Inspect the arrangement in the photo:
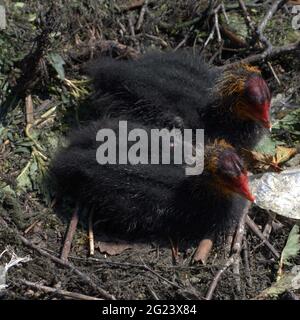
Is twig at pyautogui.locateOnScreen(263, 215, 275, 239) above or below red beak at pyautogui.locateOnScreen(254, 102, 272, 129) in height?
below

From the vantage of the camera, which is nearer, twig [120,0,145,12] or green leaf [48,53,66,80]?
green leaf [48,53,66,80]

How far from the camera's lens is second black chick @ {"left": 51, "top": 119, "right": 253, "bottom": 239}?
4.14m

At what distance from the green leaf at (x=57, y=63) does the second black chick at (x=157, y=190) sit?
1.81 ft

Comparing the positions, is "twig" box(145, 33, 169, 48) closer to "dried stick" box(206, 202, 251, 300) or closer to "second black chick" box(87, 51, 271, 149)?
"second black chick" box(87, 51, 271, 149)

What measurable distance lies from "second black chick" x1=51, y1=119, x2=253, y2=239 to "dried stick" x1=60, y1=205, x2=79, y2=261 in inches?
4.1

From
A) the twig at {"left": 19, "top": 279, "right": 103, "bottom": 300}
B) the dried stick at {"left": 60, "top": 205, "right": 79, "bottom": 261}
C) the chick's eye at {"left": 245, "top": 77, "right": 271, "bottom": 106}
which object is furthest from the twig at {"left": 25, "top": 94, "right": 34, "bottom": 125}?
the chick's eye at {"left": 245, "top": 77, "right": 271, "bottom": 106}

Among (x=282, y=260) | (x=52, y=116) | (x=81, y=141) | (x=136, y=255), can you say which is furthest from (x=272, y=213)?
(x=52, y=116)

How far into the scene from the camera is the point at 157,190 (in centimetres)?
417

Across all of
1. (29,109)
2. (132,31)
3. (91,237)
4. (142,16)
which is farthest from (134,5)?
(91,237)

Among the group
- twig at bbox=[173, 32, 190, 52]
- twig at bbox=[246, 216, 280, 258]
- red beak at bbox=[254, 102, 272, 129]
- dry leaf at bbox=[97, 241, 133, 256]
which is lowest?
dry leaf at bbox=[97, 241, 133, 256]

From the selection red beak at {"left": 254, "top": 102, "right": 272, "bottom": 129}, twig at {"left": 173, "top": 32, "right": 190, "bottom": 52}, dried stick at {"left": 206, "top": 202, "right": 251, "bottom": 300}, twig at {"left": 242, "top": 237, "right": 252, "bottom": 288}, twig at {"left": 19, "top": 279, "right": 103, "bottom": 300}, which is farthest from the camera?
twig at {"left": 173, "top": 32, "right": 190, "bottom": 52}

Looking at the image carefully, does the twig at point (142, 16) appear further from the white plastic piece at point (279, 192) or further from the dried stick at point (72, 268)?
the dried stick at point (72, 268)

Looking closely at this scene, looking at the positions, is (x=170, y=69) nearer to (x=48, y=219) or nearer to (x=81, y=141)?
(x=81, y=141)

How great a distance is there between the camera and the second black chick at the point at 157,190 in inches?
163
